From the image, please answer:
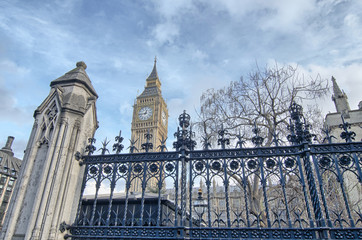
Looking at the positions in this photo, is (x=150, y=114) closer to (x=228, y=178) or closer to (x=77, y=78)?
(x=77, y=78)

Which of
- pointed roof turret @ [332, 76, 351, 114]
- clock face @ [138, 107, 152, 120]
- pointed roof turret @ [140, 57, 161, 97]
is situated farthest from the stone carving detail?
pointed roof turret @ [140, 57, 161, 97]

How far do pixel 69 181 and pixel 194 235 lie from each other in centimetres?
302

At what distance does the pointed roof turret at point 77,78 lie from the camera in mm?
6598

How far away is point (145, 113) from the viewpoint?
289 ft

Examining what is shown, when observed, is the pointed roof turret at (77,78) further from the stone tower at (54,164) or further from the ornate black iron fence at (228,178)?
the ornate black iron fence at (228,178)

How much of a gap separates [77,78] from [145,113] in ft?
269

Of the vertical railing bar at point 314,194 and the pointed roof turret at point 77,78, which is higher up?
the pointed roof turret at point 77,78

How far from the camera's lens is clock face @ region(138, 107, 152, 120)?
285ft

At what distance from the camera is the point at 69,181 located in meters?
5.60

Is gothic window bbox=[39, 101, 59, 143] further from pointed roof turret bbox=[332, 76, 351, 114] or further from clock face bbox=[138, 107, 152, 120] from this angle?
clock face bbox=[138, 107, 152, 120]

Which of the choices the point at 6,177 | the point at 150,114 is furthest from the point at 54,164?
the point at 150,114

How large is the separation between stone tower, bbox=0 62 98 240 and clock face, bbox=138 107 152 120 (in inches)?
3168

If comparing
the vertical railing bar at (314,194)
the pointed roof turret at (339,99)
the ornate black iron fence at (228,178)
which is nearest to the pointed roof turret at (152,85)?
the pointed roof turret at (339,99)

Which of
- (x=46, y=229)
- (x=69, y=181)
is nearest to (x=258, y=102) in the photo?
(x=69, y=181)
